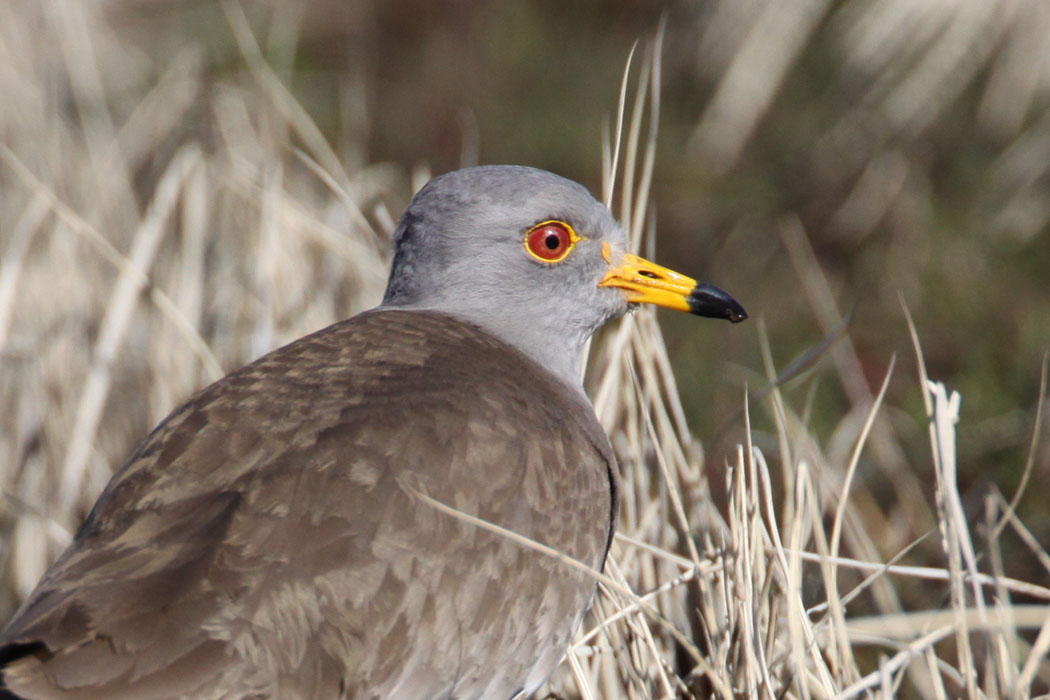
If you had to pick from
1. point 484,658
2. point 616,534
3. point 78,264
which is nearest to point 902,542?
point 616,534

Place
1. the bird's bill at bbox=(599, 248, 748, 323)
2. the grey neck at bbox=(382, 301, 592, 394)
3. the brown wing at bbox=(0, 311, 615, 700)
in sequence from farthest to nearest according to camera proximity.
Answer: the bird's bill at bbox=(599, 248, 748, 323)
the grey neck at bbox=(382, 301, 592, 394)
the brown wing at bbox=(0, 311, 615, 700)

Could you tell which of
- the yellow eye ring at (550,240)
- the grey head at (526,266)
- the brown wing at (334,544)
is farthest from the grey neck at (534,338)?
the brown wing at (334,544)

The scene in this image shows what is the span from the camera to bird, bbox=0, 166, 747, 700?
2.59 m

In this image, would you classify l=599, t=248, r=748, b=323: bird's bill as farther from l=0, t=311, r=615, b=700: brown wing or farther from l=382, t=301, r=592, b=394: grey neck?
l=0, t=311, r=615, b=700: brown wing

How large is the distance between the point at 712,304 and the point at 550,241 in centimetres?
51

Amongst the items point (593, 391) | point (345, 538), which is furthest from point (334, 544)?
point (593, 391)

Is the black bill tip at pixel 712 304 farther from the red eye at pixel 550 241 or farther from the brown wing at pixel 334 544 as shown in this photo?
the brown wing at pixel 334 544

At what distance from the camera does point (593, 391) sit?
4.40 metres

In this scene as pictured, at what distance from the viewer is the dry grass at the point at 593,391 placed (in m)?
3.03

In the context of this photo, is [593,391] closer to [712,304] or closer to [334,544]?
[712,304]

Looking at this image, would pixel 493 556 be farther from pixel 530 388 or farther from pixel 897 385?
pixel 897 385

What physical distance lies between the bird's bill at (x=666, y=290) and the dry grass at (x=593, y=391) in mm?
128

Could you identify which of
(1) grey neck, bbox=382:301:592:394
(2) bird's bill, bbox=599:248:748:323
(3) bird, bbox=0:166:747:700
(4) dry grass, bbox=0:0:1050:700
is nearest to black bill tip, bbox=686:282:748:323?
(2) bird's bill, bbox=599:248:748:323

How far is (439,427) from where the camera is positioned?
3041 millimetres
